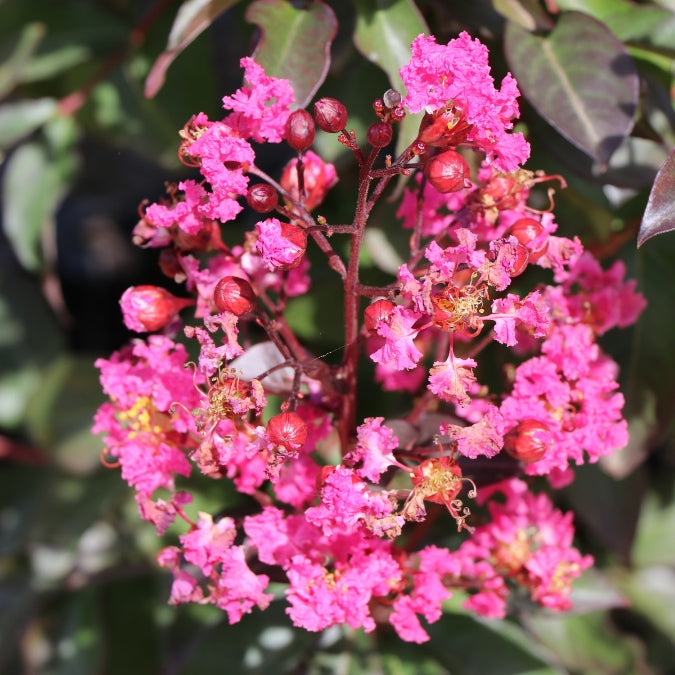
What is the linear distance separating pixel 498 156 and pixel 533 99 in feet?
0.85

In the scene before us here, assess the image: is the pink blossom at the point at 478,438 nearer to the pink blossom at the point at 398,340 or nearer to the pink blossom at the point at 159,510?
the pink blossom at the point at 398,340

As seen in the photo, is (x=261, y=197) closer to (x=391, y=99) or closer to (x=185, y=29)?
(x=391, y=99)

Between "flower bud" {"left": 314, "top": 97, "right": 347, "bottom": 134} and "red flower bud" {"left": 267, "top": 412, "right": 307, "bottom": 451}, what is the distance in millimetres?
266

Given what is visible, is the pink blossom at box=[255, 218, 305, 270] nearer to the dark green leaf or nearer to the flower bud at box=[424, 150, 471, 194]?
the flower bud at box=[424, 150, 471, 194]

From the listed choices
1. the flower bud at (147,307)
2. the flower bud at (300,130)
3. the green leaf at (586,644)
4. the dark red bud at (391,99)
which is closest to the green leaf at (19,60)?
the flower bud at (147,307)

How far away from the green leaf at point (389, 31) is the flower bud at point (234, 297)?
365mm

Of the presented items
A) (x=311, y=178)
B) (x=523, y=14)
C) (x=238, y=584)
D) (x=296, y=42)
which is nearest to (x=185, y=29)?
(x=296, y=42)

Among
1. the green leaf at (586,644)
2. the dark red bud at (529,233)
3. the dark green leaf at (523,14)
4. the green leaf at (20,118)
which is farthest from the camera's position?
the green leaf at (20,118)

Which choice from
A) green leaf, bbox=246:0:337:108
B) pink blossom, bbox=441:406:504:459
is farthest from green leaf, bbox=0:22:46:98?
pink blossom, bbox=441:406:504:459

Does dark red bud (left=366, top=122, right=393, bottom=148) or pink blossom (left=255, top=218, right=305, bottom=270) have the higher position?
dark red bud (left=366, top=122, right=393, bottom=148)

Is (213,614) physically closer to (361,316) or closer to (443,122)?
(361,316)

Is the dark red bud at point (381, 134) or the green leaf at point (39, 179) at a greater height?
the dark red bud at point (381, 134)

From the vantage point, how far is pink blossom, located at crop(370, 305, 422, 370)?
0.75 metres

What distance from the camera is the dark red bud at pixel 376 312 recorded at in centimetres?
76
